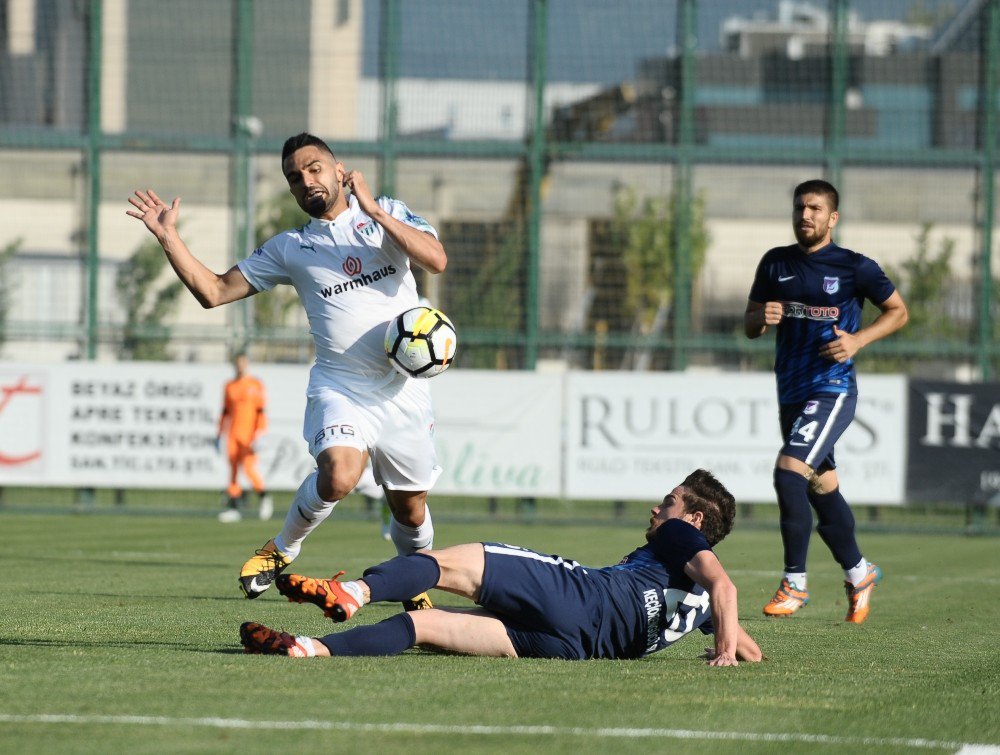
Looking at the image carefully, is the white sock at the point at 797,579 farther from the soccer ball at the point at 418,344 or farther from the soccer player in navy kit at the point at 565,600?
the soccer ball at the point at 418,344

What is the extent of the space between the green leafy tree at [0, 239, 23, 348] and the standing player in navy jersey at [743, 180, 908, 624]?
13207 mm

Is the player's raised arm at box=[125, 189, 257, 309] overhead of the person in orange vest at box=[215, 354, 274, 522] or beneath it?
overhead

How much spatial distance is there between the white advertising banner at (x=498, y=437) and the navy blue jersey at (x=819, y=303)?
9.95 metres

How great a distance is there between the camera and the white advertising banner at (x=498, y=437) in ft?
62.2

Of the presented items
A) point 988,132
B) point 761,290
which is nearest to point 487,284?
point 988,132

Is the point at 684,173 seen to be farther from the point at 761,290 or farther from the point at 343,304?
the point at 343,304

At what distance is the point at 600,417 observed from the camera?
1895cm

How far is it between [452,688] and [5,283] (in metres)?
16.1

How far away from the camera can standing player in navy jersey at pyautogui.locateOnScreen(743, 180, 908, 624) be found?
8844 mm

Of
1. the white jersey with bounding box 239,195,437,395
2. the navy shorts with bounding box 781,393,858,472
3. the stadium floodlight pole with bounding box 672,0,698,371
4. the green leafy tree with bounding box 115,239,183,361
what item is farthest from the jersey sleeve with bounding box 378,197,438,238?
the green leafy tree with bounding box 115,239,183,361

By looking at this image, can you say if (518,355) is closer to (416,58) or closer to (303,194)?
(416,58)

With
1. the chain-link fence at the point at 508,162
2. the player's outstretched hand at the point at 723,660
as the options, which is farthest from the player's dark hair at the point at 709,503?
the chain-link fence at the point at 508,162

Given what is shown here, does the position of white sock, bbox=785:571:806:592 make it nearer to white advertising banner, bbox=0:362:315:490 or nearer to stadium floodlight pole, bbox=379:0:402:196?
white advertising banner, bbox=0:362:315:490

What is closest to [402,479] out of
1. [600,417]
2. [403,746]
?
[403,746]
